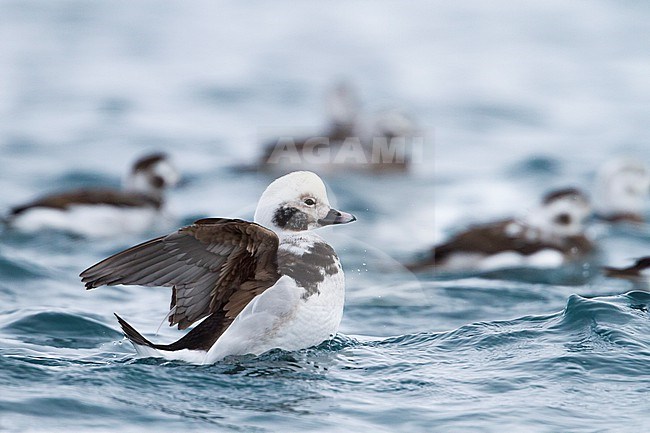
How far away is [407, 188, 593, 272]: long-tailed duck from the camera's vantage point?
9.62 metres

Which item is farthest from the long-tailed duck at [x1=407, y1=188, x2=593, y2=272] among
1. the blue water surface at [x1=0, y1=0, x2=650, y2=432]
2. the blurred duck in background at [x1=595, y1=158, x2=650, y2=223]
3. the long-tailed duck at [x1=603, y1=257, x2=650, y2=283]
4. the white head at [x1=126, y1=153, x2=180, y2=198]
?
the white head at [x1=126, y1=153, x2=180, y2=198]

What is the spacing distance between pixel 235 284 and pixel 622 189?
8.17 m

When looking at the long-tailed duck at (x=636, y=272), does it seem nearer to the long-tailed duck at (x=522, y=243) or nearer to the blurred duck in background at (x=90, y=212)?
the long-tailed duck at (x=522, y=243)

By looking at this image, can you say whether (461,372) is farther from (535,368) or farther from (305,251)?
(305,251)

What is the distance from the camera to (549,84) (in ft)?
70.3

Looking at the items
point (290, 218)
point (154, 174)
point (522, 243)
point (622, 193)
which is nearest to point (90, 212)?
point (154, 174)

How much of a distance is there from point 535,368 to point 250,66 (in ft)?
58.0

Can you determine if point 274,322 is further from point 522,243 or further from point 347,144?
point 347,144

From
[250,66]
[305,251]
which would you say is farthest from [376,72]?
[305,251]

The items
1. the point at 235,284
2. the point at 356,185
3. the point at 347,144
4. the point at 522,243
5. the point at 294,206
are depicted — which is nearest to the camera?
the point at 235,284

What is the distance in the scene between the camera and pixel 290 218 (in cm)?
595

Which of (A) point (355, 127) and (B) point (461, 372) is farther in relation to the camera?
(A) point (355, 127)

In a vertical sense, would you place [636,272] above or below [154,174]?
below

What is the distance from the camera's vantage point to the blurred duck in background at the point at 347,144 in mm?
15711
